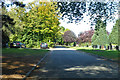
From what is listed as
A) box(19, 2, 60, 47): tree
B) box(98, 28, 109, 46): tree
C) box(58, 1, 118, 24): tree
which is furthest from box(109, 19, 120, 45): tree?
box(58, 1, 118, 24): tree

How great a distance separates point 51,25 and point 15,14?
41.7ft

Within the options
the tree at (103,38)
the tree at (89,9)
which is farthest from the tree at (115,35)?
the tree at (89,9)

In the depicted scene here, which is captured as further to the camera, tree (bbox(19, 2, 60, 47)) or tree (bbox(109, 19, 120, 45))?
tree (bbox(109, 19, 120, 45))

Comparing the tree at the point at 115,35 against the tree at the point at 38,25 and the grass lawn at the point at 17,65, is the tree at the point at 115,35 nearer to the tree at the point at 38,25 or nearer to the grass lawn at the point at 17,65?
the tree at the point at 38,25

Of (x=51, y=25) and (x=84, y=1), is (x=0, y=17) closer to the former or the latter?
(x=51, y=25)

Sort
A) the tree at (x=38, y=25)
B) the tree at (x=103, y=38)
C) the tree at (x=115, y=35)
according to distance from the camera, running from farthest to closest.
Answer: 1. the tree at (x=103, y=38)
2. the tree at (x=115, y=35)
3. the tree at (x=38, y=25)

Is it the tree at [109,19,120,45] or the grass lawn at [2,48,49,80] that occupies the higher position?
the tree at [109,19,120,45]

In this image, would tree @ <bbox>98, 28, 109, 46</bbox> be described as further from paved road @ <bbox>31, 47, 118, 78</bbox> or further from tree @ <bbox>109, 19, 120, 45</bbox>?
paved road @ <bbox>31, 47, 118, 78</bbox>

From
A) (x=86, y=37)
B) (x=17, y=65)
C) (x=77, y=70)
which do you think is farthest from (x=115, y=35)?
(x=17, y=65)

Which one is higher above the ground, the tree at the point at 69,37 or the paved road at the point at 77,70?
the tree at the point at 69,37

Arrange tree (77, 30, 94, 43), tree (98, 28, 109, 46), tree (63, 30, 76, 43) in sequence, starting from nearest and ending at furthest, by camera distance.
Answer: tree (98, 28, 109, 46) < tree (77, 30, 94, 43) < tree (63, 30, 76, 43)

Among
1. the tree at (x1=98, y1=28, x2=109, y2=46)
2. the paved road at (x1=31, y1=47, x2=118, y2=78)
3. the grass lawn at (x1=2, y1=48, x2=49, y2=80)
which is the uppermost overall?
the tree at (x1=98, y1=28, x2=109, y2=46)

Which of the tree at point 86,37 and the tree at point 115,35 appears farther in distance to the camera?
the tree at point 86,37

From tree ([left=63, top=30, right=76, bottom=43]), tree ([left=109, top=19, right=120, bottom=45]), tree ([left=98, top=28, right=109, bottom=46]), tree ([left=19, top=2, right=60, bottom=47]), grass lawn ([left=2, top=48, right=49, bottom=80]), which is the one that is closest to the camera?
grass lawn ([left=2, top=48, right=49, bottom=80])
